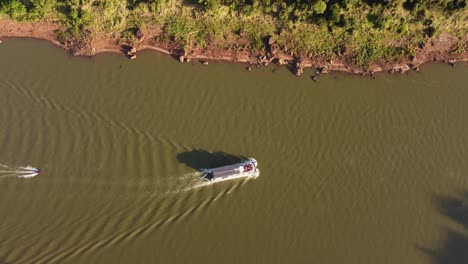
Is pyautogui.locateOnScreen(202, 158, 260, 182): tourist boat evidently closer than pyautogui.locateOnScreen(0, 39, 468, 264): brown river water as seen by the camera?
No

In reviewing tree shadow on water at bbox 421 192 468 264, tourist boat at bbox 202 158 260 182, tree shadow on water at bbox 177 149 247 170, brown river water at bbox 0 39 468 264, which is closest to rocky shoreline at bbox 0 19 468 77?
brown river water at bbox 0 39 468 264

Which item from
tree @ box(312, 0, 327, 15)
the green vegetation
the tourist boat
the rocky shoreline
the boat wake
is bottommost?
the boat wake

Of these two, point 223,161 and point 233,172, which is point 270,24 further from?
point 233,172

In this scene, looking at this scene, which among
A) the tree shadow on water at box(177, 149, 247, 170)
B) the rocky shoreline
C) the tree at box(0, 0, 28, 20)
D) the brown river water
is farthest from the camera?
the rocky shoreline

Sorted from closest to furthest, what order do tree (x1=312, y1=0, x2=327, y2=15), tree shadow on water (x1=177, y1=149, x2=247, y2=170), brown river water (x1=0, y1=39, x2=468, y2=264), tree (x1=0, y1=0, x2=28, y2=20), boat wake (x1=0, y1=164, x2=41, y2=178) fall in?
brown river water (x1=0, y1=39, x2=468, y2=264) < boat wake (x1=0, y1=164, x2=41, y2=178) < tree shadow on water (x1=177, y1=149, x2=247, y2=170) < tree (x1=312, y1=0, x2=327, y2=15) < tree (x1=0, y1=0, x2=28, y2=20)

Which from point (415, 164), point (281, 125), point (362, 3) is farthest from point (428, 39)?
point (281, 125)

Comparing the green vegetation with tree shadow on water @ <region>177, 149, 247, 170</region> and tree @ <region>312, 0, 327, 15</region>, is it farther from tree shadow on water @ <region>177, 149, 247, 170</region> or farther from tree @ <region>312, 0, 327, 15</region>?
tree shadow on water @ <region>177, 149, 247, 170</region>

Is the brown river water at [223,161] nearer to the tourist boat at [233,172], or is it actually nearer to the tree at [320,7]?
the tourist boat at [233,172]
